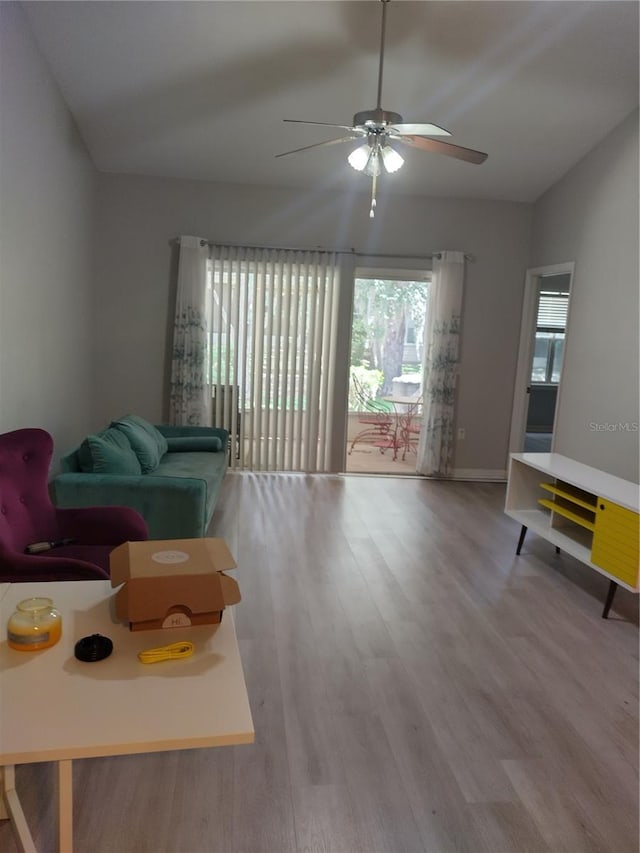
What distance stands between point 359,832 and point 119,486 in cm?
218

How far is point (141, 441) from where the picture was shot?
4.03 m

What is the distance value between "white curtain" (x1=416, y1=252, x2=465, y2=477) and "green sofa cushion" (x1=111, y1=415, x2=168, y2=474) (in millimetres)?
2782

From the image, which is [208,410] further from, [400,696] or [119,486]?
[400,696]

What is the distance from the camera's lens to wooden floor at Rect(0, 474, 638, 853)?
180cm

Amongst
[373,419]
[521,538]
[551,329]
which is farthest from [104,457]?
[551,329]

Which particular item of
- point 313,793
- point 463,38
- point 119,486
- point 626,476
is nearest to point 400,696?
point 313,793

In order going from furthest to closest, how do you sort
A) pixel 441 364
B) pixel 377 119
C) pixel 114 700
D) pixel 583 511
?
pixel 441 364
pixel 583 511
pixel 377 119
pixel 114 700

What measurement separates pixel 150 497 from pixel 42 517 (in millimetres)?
745

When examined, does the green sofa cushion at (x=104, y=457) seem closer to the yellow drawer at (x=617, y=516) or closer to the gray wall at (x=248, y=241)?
the gray wall at (x=248, y=241)

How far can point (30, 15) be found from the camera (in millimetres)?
3467

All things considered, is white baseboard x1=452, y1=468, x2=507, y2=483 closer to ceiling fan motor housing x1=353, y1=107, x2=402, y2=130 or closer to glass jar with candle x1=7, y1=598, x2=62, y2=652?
ceiling fan motor housing x1=353, y1=107, x2=402, y2=130

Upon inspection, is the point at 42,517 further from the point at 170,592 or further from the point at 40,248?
the point at 40,248

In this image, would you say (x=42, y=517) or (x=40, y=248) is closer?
(x=42, y=517)

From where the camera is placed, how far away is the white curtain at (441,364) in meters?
5.83
